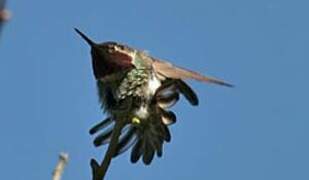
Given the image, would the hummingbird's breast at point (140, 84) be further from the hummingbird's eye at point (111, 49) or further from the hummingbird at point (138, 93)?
the hummingbird's eye at point (111, 49)

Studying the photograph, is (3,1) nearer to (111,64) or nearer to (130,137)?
(111,64)

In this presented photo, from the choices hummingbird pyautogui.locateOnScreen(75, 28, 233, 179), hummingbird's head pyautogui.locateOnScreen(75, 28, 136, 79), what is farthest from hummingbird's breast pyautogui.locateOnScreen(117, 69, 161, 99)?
hummingbird's head pyautogui.locateOnScreen(75, 28, 136, 79)

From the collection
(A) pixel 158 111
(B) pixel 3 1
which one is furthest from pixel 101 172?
(B) pixel 3 1

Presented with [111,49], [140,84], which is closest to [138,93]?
[140,84]

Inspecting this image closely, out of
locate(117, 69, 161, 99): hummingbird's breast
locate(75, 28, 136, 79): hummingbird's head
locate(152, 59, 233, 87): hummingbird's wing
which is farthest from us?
locate(117, 69, 161, 99): hummingbird's breast

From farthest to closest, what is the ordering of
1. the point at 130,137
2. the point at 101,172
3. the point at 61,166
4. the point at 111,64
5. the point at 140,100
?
the point at 130,137
the point at 140,100
the point at 111,64
the point at 101,172
the point at 61,166

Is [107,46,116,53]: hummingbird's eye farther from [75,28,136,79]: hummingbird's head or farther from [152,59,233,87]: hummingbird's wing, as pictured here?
[152,59,233,87]: hummingbird's wing

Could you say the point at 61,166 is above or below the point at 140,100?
below

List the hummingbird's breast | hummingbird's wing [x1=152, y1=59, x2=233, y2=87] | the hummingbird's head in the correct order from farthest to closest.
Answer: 1. the hummingbird's breast
2. the hummingbird's head
3. hummingbird's wing [x1=152, y1=59, x2=233, y2=87]

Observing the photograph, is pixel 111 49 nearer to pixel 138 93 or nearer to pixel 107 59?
pixel 107 59
